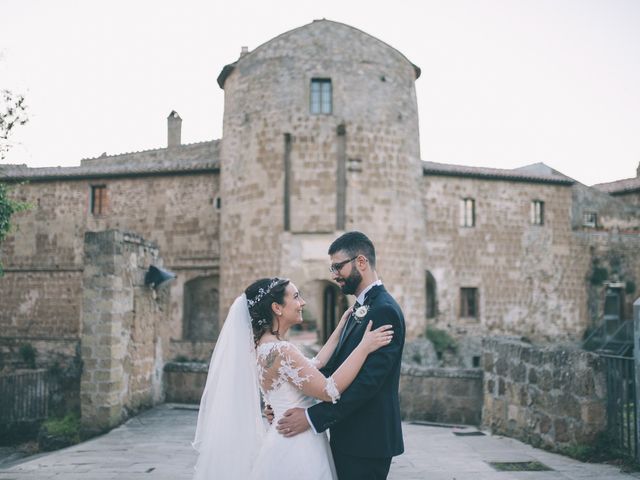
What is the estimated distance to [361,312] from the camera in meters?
3.90

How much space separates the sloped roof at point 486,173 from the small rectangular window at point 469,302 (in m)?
4.45

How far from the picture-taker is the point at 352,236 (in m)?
3.98

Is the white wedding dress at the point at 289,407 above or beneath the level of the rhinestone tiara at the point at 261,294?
beneath

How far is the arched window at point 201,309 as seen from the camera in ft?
72.9

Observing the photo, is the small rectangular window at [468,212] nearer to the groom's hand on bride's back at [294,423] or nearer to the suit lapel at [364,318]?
the suit lapel at [364,318]

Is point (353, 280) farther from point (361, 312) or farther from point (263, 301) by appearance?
point (263, 301)

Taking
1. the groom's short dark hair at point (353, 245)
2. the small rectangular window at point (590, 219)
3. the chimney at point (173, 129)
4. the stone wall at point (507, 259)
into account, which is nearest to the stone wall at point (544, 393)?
the groom's short dark hair at point (353, 245)

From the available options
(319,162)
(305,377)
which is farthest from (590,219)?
(305,377)

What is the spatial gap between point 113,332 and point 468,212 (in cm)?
1703

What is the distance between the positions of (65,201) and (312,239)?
10.8 meters

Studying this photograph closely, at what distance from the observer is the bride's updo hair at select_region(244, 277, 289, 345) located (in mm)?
4078

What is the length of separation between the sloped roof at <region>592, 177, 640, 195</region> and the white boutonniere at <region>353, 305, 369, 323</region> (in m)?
28.9

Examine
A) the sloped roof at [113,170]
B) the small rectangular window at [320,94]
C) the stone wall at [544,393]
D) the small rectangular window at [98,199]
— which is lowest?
the stone wall at [544,393]

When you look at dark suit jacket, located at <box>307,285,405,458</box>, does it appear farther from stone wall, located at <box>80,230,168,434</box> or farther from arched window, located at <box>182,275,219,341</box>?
arched window, located at <box>182,275,219,341</box>
